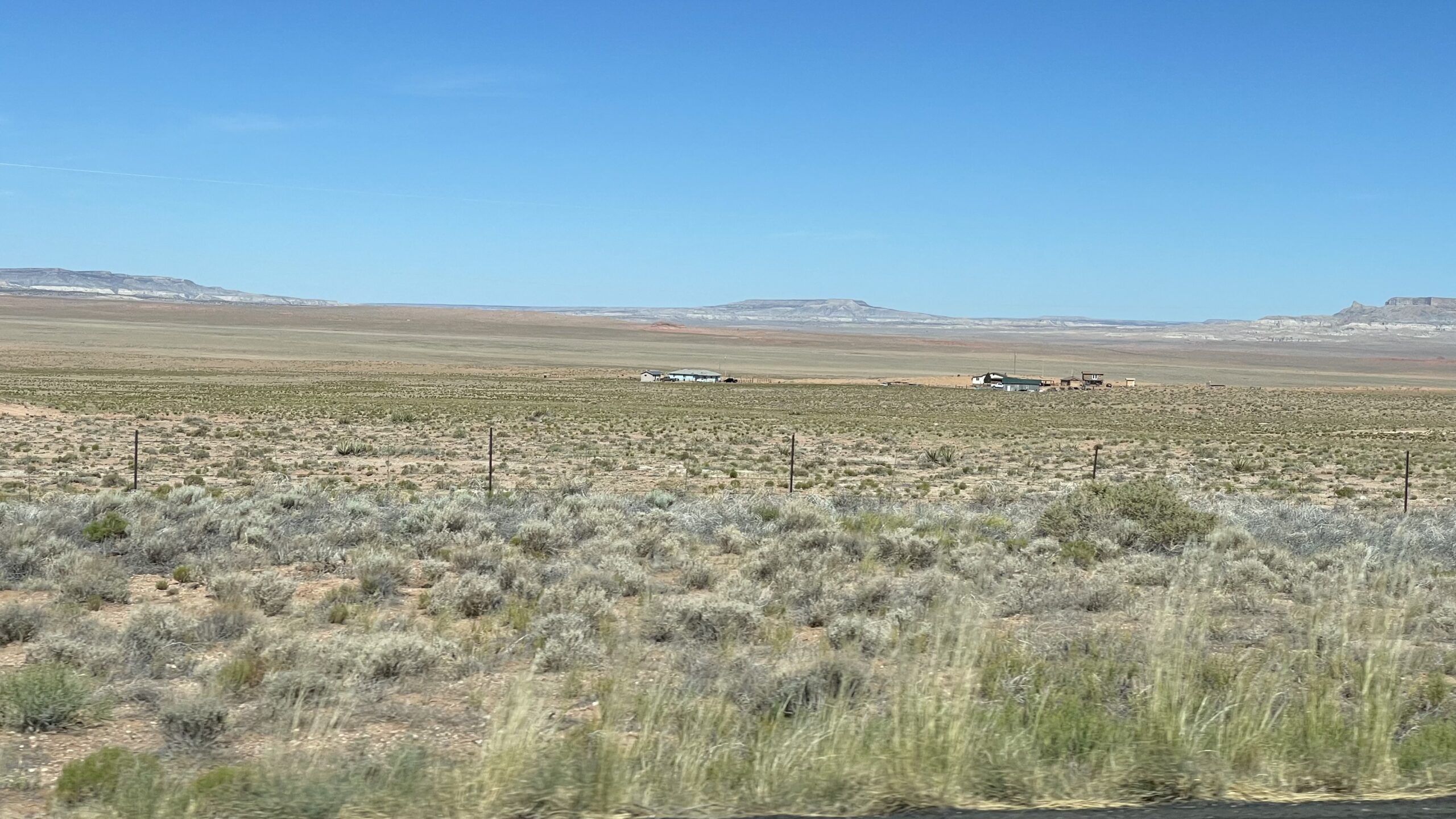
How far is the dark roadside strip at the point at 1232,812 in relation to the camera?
5.68 meters

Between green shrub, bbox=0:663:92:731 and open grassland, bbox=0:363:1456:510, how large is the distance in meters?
17.4

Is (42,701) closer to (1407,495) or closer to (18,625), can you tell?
(18,625)

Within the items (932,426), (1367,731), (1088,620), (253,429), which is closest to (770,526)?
(1088,620)

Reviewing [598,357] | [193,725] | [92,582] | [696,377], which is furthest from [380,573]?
[598,357]

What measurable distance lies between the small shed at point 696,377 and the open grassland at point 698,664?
80.2 meters

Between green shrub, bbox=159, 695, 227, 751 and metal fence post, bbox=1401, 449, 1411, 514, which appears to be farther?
metal fence post, bbox=1401, 449, 1411, 514

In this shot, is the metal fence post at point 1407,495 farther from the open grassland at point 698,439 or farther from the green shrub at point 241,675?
the green shrub at point 241,675

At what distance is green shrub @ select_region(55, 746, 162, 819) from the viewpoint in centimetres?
560

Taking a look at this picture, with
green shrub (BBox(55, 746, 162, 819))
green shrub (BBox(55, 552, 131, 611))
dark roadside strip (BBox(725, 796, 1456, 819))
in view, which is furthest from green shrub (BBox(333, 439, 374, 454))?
dark roadside strip (BBox(725, 796, 1456, 819))

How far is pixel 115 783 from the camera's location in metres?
6.06

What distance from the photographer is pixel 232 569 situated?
12969mm

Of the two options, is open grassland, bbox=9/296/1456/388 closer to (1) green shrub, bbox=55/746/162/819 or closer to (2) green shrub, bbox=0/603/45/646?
(2) green shrub, bbox=0/603/45/646

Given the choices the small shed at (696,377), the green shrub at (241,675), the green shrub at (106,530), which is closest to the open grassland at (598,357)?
the small shed at (696,377)

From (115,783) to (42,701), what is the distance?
1.93 meters
